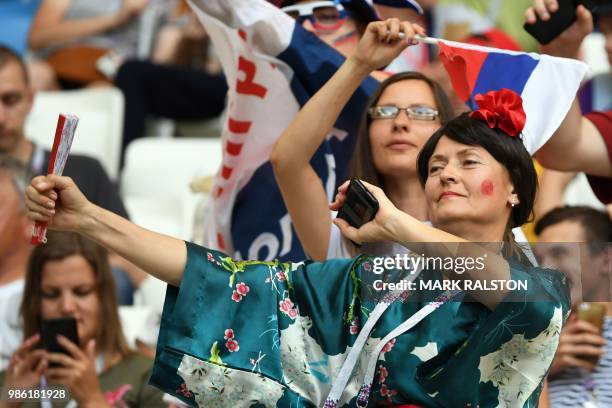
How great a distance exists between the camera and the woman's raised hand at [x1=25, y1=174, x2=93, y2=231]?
2.69 metres

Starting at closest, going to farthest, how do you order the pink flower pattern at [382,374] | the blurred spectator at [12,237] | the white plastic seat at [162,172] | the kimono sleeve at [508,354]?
the kimono sleeve at [508,354], the pink flower pattern at [382,374], the blurred spectator at [12,237], the white plastic seat at [162,172]

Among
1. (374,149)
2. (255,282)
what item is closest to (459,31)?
(374,149)

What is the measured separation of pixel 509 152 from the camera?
2.89m

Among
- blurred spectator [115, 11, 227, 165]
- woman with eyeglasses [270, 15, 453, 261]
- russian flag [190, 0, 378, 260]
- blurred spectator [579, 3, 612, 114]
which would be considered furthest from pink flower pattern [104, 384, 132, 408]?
blurred spectator [115, 11, 227, 165]

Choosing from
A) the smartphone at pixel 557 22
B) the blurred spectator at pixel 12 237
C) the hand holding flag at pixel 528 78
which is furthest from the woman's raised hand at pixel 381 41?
the blurred spectator at pixel 12 237

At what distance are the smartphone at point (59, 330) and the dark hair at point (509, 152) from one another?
47.9 inches

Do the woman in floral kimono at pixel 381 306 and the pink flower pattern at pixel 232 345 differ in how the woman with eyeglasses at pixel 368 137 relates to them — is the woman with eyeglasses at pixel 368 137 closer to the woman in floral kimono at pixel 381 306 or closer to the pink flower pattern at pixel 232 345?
the woman in floral kimono at pixel 381 306

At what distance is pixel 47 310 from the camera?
3912 mm

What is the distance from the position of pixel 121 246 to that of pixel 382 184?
2.83 ft

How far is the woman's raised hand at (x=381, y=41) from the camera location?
10.2 feet

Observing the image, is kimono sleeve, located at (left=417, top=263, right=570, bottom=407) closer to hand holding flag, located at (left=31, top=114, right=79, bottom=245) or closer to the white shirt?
hand holding flag, located at (left=31, top=114, right=79, bottom=245)

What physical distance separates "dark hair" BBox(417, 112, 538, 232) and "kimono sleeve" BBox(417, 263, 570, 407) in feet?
0.70

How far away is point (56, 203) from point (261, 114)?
3.32 ft

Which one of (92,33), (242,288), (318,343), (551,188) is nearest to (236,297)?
(242,288)
